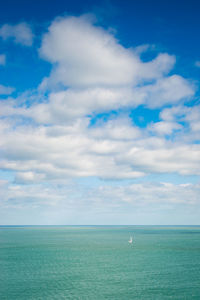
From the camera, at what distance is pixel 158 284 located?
61.2m

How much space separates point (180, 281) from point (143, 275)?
413 inches

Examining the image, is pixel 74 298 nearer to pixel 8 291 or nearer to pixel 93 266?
pixel 8 291

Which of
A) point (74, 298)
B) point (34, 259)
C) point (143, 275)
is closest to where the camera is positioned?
point (74, 298)

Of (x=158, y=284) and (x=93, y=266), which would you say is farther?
(x=93, y=266)

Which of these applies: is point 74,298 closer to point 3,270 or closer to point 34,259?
point 3,270

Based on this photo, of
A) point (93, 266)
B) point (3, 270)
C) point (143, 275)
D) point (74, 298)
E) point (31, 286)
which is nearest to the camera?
point (74, 298)

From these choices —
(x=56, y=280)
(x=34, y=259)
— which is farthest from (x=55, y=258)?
(x=56, y=280)

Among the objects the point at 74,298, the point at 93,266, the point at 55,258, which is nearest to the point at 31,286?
the point at 74,298

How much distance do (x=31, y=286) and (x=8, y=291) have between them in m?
5.64

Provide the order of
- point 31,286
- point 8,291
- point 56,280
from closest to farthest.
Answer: point 8,291
point 31,286
point 56,280

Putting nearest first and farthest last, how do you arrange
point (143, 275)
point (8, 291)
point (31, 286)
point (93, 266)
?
1. point (8, 291)
2. point (31, 286)
3. point (143, 275)
4. point (93, 266)

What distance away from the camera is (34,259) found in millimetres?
96500

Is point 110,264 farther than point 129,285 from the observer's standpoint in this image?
Yes

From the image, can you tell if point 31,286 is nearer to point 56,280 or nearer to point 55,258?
point 56,280
